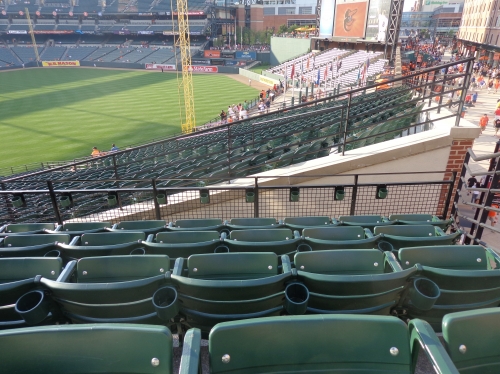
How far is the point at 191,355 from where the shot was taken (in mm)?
1396

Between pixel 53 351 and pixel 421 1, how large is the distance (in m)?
141

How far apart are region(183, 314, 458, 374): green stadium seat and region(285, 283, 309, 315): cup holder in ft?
1.48

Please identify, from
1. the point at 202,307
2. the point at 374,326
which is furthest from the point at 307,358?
the point at 202,307

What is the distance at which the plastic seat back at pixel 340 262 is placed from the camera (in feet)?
8.04

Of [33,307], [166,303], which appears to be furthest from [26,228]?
[166,303]

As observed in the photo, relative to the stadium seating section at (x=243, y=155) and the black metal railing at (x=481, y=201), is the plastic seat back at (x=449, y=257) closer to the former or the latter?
the black metal railing at (x=481, y=201)

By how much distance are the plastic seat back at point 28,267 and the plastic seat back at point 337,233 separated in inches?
85.3

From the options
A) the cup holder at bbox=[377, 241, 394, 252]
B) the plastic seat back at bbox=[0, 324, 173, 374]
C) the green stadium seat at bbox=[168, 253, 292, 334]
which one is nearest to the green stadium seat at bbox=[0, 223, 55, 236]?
the green stadium seat at bbox=[168, 253, 292, 334]

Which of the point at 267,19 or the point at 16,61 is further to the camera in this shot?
the point at 267,19

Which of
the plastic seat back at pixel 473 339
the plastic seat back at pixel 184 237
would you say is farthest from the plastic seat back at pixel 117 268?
the plastic seat back at pixel 473 339

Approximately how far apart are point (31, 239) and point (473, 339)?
149 inches

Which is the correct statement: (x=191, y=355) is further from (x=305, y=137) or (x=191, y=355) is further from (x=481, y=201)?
(x=305, y=137)

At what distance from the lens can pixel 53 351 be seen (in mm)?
1477

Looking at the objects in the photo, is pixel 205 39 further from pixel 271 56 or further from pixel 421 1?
pixel 421 1
